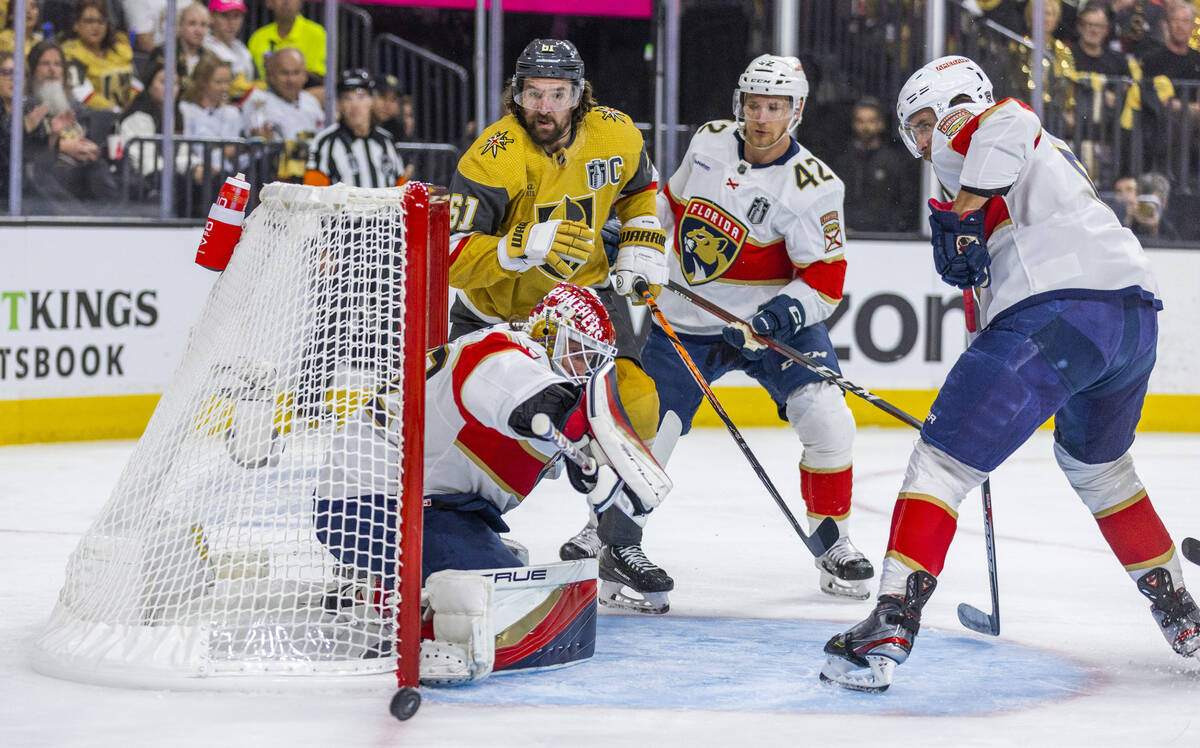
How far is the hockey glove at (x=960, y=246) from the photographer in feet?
8.67

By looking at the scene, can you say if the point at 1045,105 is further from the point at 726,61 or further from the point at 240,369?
the point at 240,369

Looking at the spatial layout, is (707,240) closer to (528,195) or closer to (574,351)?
(528,195)

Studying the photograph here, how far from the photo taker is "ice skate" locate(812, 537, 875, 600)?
352 centimetres

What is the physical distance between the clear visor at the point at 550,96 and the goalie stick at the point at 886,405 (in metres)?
0.61

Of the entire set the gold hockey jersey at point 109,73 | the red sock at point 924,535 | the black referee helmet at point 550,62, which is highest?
the gold hockey jersey at point 109,73

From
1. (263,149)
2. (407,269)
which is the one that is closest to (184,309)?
(263,149)

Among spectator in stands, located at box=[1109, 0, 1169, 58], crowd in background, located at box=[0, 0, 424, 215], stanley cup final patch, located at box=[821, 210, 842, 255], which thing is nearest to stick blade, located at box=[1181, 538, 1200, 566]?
stanley cup final patch, located at box=[821, 210, 842, 255]

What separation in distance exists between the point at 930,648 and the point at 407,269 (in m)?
1.22

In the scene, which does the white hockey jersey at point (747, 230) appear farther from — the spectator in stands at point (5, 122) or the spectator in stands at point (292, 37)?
the spectator in stands at point (292, 37)

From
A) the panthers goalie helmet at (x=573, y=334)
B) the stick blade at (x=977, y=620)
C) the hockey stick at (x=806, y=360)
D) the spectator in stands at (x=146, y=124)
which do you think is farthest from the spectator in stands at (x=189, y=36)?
the stick blade at (x=977, y=620)

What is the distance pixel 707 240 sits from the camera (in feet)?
12.5

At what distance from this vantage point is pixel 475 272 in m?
Result: 3.25

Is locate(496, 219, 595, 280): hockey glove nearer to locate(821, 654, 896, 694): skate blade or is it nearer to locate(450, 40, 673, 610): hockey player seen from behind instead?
locate(450, 40, 673, 610): hockey player seen from behind

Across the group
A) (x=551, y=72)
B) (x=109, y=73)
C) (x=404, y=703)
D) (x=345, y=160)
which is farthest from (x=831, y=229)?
(x=109, y=73)
